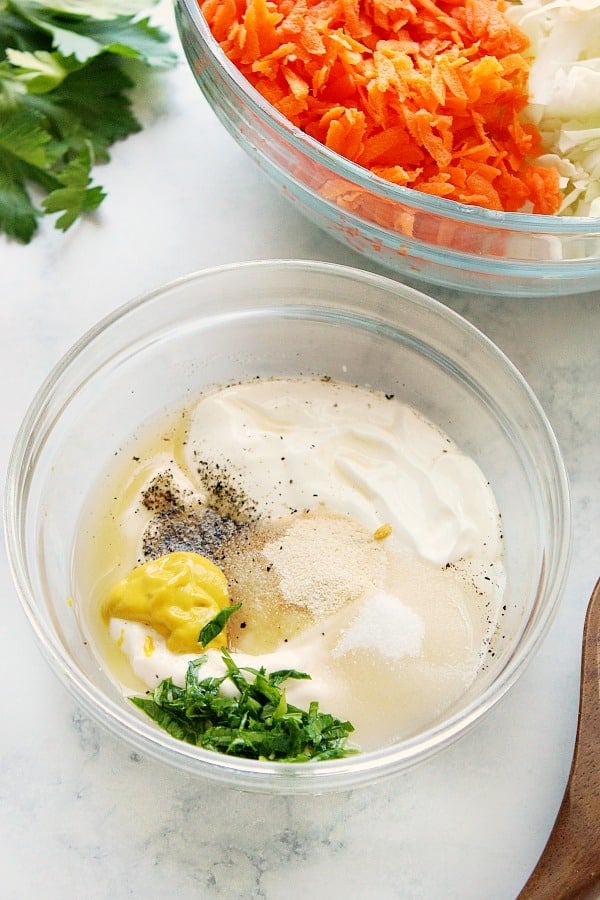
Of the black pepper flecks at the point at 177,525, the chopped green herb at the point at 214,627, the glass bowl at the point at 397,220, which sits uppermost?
the glass bowl at the point at 397,220

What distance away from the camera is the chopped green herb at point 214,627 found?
1.50m

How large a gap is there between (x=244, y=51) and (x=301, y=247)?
36cm

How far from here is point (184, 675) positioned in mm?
1479

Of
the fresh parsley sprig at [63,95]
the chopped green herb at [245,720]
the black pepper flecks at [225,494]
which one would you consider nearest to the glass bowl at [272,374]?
the chopped green herb at [245,720]

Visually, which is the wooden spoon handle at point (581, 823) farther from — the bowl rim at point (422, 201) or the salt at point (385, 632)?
the bowl rim at point (422, 201)

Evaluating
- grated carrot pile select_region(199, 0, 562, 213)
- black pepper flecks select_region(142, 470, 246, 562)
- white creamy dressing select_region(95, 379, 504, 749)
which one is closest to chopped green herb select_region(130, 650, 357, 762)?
white creamy dressing select_region(95, 379, 504, 749)

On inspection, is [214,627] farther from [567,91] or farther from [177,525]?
[567,91]

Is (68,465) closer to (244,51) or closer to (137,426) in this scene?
(137,426)

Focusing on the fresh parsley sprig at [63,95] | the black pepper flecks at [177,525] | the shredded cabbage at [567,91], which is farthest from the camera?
the fresh parsley sprig at [63,95]

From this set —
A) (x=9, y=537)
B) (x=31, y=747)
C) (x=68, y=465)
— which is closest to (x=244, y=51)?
(x=68, y=465)

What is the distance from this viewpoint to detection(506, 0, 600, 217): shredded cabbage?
5.81 ft

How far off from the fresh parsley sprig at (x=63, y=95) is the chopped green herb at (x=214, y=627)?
84cm

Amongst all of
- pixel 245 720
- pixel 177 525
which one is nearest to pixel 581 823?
pixel 245 720

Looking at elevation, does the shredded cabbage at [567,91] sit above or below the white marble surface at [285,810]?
above
